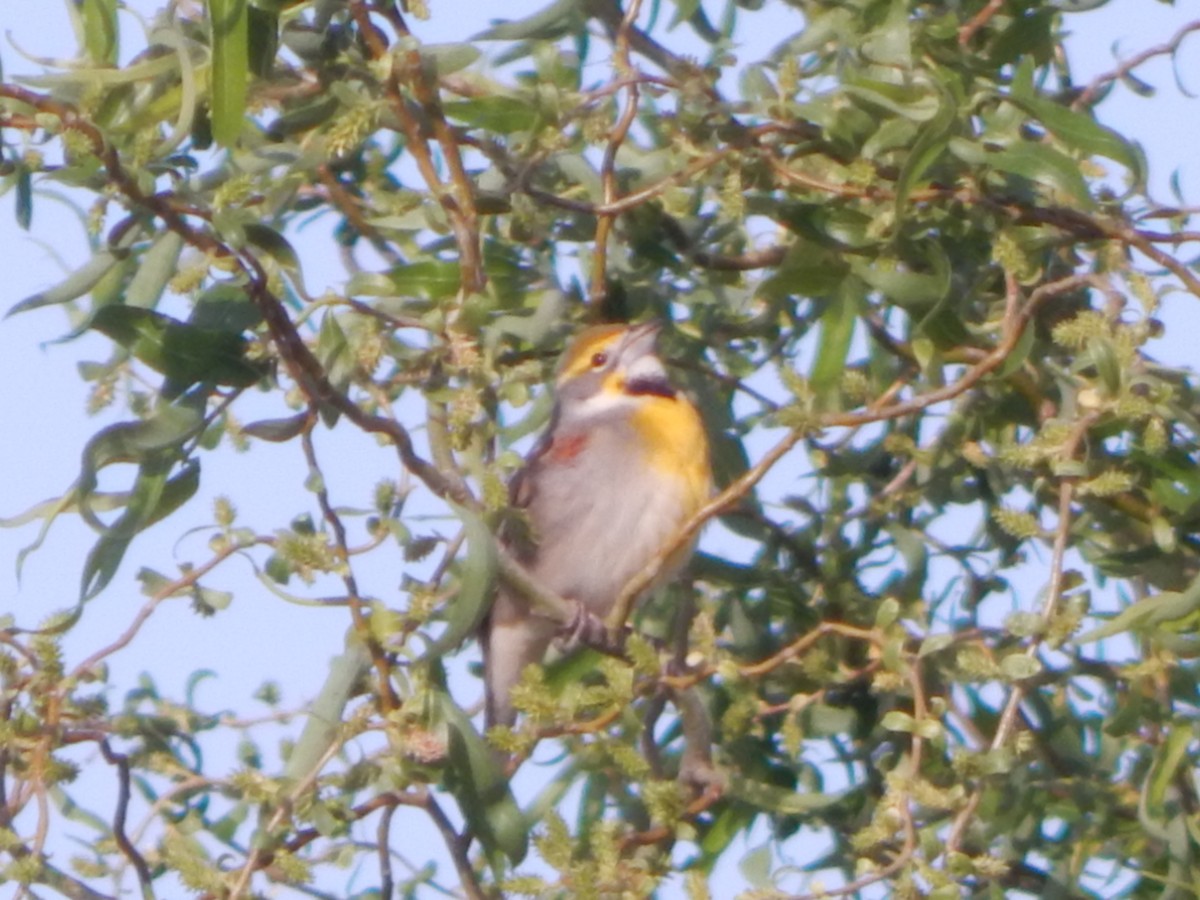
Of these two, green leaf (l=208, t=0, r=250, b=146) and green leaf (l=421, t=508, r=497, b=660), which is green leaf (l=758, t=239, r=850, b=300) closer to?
green leaf (l=421, t=508, r=497, b=660)

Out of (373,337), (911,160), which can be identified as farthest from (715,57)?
(373,337)

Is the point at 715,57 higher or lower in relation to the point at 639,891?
higher

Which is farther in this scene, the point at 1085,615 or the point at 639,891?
the point at 1085,615

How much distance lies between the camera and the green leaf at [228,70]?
Result: 8.56ft

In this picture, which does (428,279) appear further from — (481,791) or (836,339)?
(481,791)

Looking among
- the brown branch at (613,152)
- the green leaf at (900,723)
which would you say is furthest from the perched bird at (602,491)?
the green leaf at (900,723)

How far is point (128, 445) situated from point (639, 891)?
0.88 meters

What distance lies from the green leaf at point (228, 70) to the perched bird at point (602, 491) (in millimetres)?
1505

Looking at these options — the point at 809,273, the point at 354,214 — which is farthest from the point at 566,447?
the point at 809,273

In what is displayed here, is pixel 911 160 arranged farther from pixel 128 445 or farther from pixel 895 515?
pixel 128 445

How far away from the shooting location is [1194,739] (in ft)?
9.57

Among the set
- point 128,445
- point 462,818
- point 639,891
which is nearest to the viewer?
point 639,891

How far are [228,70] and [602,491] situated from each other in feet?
6.07

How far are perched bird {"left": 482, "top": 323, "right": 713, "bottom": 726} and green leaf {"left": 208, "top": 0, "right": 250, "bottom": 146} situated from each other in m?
1.50
